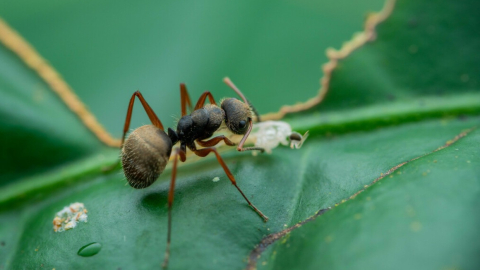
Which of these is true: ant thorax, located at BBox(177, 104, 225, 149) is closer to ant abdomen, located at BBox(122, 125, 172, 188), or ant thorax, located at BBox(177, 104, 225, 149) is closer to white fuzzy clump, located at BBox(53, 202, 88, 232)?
ant abdomen, located at BBox(122, 125, 172, 188)

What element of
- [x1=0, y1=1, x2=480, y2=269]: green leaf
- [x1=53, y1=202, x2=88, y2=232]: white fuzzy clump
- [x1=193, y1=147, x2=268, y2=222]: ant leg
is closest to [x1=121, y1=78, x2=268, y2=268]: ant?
[x1=193, y1=147, x2=268, y2=222]: ant leg

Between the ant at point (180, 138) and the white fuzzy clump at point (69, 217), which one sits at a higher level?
the ant at point (180, 138)

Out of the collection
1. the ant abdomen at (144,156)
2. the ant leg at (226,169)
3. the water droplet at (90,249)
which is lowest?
the water droplet at (90,249)

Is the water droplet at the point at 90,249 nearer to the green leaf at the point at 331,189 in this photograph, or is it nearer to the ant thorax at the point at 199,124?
the green leaf at the point at 331,189

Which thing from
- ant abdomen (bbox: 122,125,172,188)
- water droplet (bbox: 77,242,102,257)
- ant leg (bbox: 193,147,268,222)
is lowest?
water droplet (bbox: 77,242,102,257)

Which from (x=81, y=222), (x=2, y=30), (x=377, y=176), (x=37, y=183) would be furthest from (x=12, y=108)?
(x=377, y=176)

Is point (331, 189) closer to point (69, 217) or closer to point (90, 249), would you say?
point (90, 249)

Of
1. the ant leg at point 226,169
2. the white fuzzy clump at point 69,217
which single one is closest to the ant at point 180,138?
the ant leg at point 226,169
